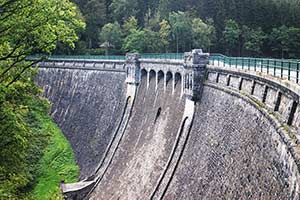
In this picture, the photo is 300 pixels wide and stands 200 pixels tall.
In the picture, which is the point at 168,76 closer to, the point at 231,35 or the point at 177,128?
the point at 177,128

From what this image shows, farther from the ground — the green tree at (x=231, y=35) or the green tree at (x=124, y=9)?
the green tree at (x=124, y=9)

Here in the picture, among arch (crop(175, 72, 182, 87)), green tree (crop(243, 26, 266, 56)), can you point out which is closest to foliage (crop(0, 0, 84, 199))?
arch (crop(175, 72, 182, 87))

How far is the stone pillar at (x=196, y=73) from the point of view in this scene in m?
28.6

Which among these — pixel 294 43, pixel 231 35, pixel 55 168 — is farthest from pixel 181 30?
pixel 55 168

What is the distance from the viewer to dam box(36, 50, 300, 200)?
14.9 m

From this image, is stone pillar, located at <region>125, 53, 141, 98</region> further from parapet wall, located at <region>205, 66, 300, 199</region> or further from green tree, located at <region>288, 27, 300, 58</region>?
green tree, located at <region>288, 27, 300, 58</region>

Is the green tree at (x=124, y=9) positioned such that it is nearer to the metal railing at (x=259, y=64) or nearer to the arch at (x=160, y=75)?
the arch at (x=160, y=75)

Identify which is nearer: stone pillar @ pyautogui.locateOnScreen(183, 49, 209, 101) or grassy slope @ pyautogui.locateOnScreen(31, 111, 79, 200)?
stone pillar @ pyautogui.locateOnScreen(183, 49, 209, 101)

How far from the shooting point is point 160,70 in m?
38.2

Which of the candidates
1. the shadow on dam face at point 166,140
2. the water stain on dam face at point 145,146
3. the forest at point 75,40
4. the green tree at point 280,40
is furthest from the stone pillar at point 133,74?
the green tree at point 280,40

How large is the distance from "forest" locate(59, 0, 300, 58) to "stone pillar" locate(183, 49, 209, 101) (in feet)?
127

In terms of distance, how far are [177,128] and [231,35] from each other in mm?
43938

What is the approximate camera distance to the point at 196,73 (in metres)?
28.8

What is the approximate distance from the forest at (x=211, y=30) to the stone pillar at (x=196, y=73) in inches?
1529
